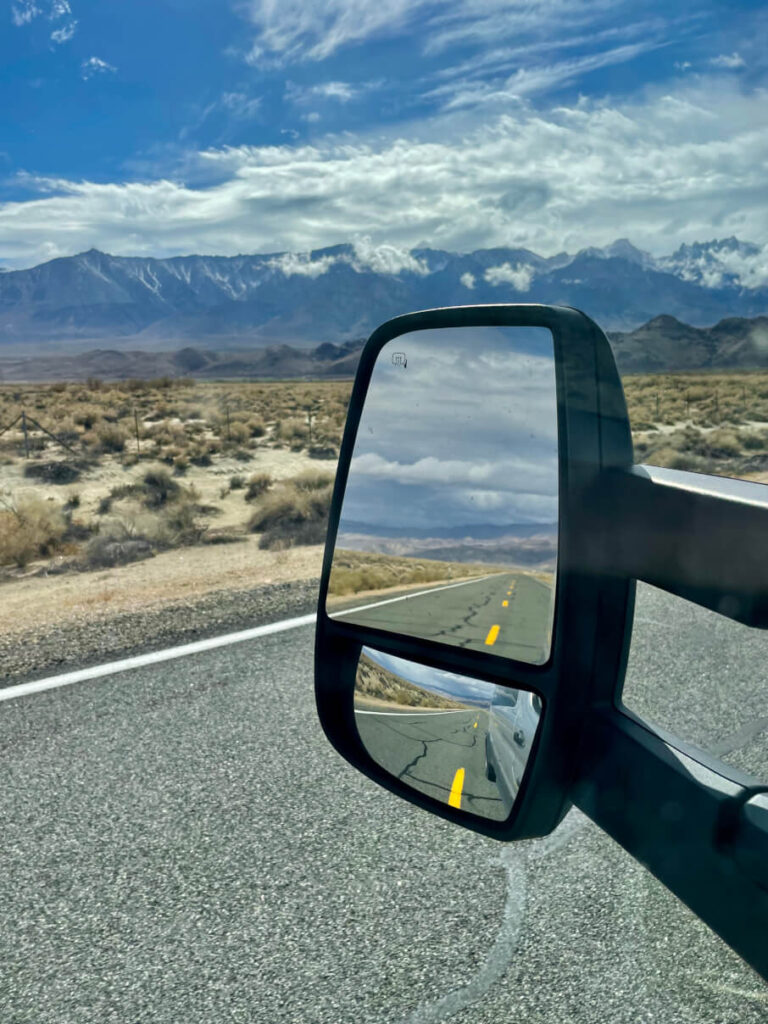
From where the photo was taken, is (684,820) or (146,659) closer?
(684,820)

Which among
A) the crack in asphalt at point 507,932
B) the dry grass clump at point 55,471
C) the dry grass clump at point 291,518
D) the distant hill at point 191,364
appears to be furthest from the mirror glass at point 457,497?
the distant hill at point 191,364

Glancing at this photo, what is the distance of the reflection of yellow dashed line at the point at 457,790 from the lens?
1.20m

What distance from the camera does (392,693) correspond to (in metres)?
1.32

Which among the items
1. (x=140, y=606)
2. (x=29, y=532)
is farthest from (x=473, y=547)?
(x=29, y=532)

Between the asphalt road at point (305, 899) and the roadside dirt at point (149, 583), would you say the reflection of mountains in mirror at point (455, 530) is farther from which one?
the roadside dirt at point (149, 583)

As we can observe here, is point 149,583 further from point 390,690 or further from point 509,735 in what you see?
point 509,735

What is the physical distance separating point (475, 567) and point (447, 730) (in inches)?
8.6

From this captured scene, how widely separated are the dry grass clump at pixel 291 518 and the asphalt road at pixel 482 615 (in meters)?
10.4

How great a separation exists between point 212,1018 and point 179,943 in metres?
0.32

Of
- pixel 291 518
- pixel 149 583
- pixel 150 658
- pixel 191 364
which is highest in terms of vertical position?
pixel 150 658

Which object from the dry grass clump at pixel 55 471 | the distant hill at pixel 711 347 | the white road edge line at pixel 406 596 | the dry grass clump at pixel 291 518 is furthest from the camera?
the dry grass clump at pixel 55 471

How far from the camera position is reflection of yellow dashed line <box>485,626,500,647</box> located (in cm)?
112

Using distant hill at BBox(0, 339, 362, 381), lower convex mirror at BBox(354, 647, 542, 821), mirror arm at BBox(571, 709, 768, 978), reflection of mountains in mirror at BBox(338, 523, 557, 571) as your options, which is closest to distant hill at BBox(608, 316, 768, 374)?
reflection of mountains in mirror at BBox(338, 523, 557, 571)

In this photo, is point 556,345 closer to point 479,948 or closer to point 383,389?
point 383,389
